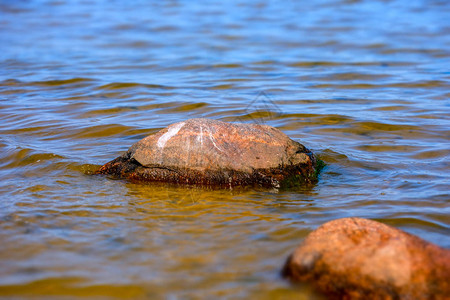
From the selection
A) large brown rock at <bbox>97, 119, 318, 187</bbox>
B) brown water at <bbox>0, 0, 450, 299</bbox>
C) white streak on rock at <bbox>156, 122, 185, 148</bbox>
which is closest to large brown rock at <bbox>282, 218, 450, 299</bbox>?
brown water at <bbox>0, 0, 450, 299</bbox>

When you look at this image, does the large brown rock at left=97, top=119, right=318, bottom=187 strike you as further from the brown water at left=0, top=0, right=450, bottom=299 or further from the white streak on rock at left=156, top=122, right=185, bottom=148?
the brown water at left=0, top=0, right=450, bottom=299

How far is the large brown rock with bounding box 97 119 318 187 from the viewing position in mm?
4648

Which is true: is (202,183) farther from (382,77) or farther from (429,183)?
(382,77)

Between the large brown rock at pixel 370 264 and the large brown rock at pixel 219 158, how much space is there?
147 cm

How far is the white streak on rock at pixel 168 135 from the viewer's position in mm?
4797

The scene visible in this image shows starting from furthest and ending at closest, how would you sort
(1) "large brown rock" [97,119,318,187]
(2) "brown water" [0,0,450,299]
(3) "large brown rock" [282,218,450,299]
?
(1) "large brown rock" [97,119,318,187], (2) "brown water" [0,0,450,299], (3) "large brown rock" [282,218,450,299]

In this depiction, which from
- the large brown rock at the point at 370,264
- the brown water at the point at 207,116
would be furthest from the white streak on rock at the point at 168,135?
the large brown rock at the point at 370,264

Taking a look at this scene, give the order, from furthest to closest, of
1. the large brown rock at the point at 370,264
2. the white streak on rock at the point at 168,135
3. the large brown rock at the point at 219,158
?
the white streak on rock at the point at 168,135, the large brown rock at the point at 219,158, the large brown rock at the point at 370,264

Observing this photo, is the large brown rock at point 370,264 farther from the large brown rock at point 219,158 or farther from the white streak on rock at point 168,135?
the white streak on rock at point 168,135

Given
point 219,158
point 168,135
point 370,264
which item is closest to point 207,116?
point 168,135

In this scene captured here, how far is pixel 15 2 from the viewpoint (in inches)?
752

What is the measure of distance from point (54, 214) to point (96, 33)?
37.6ft

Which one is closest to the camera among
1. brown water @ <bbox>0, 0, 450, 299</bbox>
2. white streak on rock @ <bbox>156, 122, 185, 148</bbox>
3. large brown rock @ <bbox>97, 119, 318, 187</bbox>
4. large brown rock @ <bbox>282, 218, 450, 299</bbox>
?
large brown rock @ <bbox>282, 218, 450, 299</bbox>

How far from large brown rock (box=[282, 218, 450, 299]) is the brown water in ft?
0.55
